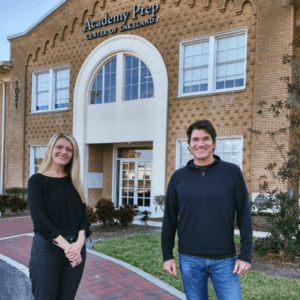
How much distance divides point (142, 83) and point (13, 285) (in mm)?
9930

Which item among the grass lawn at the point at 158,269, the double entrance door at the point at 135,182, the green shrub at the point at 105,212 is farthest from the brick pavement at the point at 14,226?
the double entrance door at the point at 135,182

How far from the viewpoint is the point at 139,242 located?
777 centimetres

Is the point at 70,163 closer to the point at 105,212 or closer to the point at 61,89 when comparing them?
the point at 105,212

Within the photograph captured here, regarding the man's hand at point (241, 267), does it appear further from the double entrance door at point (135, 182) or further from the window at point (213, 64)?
the double entrance door at point (135, 182)

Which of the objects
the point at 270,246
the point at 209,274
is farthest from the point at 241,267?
the point at 270,246

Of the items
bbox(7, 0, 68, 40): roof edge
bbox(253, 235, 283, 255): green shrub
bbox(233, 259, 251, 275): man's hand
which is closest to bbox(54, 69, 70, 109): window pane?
bbox(7, 0, 68, 40): roof edge

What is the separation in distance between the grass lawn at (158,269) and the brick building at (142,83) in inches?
180

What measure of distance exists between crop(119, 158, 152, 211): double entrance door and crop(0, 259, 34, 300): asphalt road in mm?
8934

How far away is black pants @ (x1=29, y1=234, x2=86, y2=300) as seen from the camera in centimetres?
261

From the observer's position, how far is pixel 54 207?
2.74m

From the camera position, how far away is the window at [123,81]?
13.4m

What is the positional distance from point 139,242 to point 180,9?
8.57 meters

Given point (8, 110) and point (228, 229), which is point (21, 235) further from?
point (8, 110)

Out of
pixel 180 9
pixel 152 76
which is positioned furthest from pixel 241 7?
pixel 152 76
